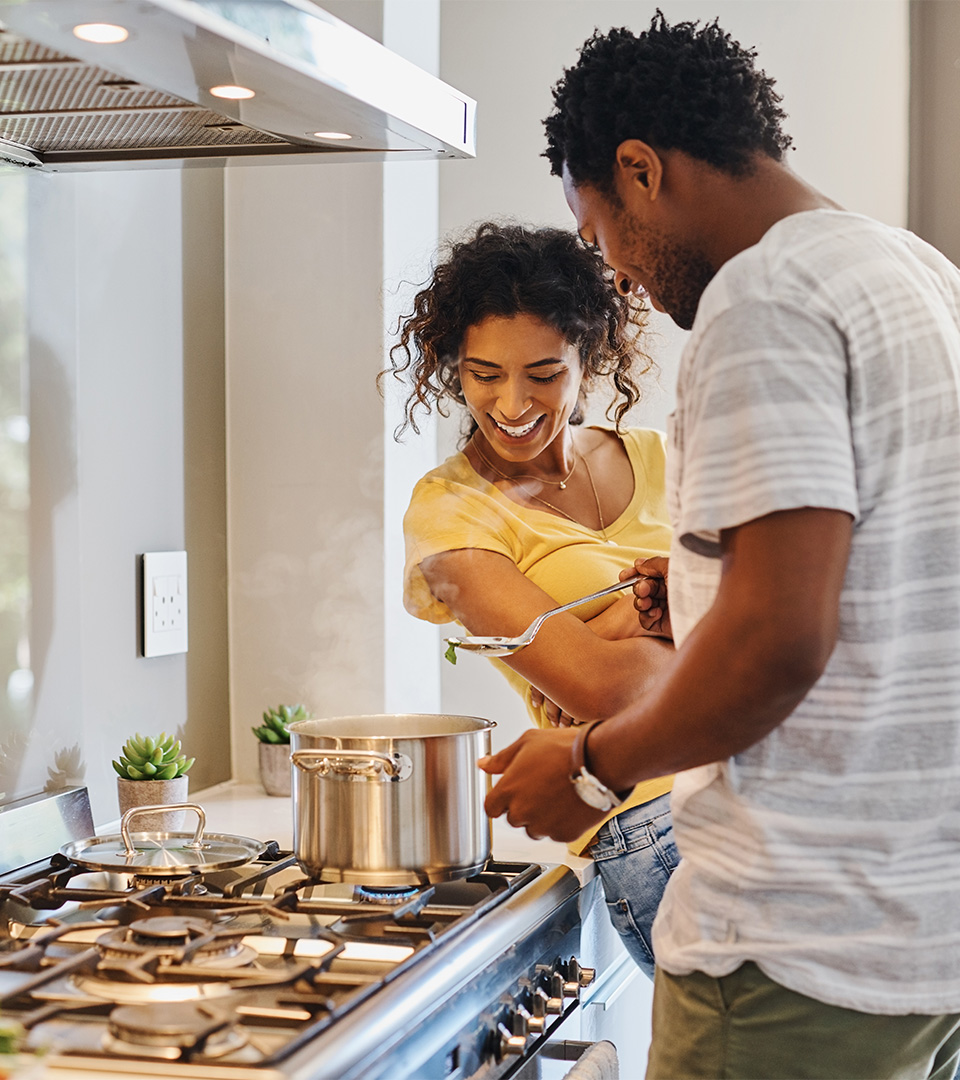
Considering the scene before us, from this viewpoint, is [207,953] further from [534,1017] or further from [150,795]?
[150,795]

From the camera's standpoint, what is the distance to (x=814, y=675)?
783mm

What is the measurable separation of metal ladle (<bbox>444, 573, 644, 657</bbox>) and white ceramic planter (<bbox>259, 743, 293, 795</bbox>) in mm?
579

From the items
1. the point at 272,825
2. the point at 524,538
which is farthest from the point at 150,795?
the point at 524,538

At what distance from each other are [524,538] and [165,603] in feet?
1.84

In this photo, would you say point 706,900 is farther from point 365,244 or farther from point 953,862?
point 365,244

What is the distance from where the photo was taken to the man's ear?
3.07ft

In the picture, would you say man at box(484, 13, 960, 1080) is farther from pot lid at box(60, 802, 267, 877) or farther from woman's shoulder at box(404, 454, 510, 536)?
woman's shoulder at box(404, 454, 510, 536)

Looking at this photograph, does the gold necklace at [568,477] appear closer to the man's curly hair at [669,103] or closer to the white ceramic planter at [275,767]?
the white ceramic planter at [275,767]

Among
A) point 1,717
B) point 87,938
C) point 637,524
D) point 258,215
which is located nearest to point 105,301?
point 258,215

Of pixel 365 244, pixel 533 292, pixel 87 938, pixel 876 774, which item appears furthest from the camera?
pixel 365 244

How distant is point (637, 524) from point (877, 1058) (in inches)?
33.5

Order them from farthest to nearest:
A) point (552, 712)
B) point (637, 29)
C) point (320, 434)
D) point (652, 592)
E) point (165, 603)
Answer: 1. point (637, 29)
2. point (320, 434)
3. point (165, 603)
4. point (552, 712)
5. point (652, 592)

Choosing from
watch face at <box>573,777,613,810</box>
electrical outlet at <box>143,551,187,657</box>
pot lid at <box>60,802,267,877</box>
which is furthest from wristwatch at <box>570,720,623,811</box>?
electrical outlet at <box>143,551,187,657</box>

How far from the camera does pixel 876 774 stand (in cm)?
82
